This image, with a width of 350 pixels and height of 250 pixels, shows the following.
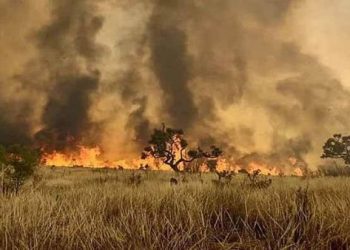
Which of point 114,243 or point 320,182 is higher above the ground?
point 320,182

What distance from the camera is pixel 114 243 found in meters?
5.56

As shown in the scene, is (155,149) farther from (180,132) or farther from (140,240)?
(140,240)

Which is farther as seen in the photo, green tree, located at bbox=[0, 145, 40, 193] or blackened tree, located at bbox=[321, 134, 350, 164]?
blackened tree, located at bbox=[321, 134, 350, 164]

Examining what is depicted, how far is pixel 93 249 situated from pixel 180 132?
53.7 meters

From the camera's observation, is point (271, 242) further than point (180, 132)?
No

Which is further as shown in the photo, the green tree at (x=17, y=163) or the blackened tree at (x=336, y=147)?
the blackened tree at (x=336, y=147)

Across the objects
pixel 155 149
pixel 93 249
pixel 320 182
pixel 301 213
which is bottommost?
pixel 93 249

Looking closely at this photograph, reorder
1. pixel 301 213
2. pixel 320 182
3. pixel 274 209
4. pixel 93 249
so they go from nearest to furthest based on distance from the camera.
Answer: pixel 93 249
pixel 301 213
pixel 274 209
pixel 320 182

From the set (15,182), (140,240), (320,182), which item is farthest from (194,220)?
(15,182)

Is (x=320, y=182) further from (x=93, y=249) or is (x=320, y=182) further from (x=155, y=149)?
(x=155, y=149)

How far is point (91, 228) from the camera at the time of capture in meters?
6.18

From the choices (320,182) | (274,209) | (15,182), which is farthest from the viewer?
(15,182)

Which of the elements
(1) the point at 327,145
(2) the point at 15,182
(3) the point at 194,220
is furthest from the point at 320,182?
(1) the point at 327,145

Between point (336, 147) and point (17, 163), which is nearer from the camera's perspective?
point (17, 163)
